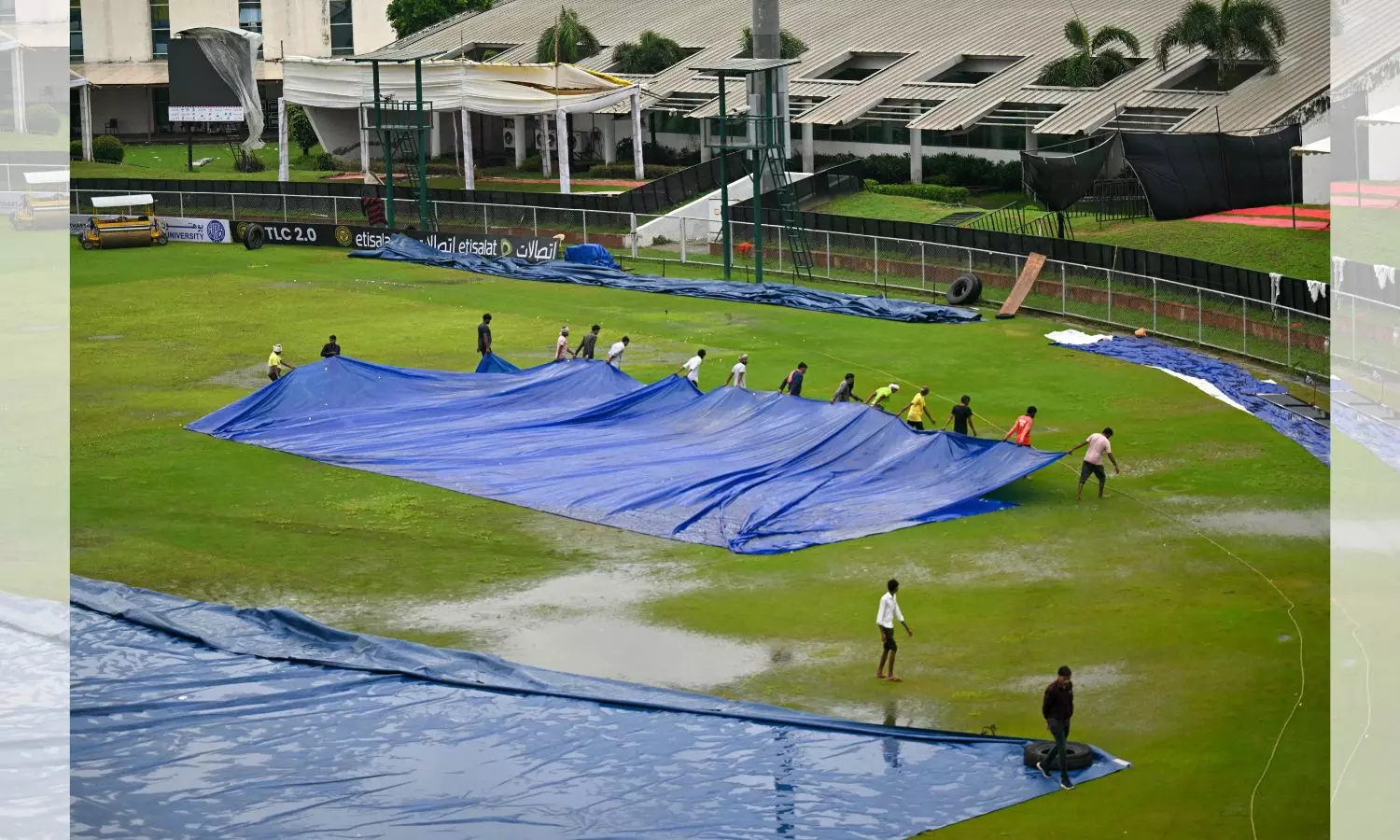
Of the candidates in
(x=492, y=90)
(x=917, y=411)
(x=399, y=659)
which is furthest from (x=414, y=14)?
(x=399, y=659)

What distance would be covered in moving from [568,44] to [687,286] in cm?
3665

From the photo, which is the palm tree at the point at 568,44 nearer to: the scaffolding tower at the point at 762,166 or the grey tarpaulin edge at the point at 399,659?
the scaffolding tower at the point at 762,166

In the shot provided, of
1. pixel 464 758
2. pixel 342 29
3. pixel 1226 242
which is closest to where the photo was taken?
pixel 464 758

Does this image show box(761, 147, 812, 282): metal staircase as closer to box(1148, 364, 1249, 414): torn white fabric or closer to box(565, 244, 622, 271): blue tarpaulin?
box(565, 244, 622, 271): blue tarpaulin

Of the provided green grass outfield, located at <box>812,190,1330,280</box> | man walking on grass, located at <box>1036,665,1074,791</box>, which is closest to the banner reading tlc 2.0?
green grass outfield, located at <box>812,190,1330,280</box>

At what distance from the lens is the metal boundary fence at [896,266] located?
3981 centimetres

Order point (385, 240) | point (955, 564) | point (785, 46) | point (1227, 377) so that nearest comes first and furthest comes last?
point (955, 564) < point (1227, 377) < point (385, 240) < point (785, 46)

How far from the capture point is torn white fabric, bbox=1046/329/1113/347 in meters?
41.4

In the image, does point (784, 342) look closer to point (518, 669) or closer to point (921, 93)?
point (518, 669)

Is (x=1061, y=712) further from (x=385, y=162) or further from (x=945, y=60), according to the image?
(x=945, y=60)

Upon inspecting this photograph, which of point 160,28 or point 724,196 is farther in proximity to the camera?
point 160,28

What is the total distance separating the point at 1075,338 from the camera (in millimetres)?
41719

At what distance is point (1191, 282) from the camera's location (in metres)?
43.9

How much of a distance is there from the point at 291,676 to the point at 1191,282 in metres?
30.1
